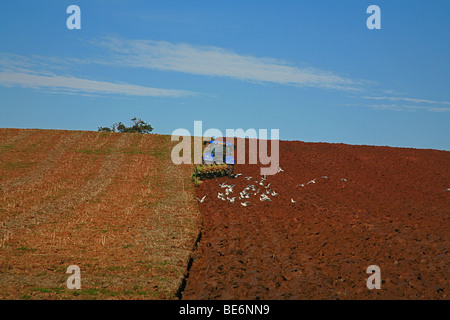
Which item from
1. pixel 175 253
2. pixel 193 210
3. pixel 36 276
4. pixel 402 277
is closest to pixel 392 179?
pixel 193 210

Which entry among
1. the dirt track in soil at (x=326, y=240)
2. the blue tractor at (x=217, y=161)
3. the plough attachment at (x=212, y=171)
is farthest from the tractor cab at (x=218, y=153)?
the dirt track in soil at (x=326, y=240)

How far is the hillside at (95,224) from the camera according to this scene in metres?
11.6

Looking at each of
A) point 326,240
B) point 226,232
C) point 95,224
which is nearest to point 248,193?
point 226,232

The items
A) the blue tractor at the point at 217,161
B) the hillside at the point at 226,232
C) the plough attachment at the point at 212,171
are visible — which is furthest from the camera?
the blue tractor at the point at 217,161

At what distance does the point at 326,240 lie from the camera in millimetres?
15133

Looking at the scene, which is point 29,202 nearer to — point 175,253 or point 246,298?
point 175,253

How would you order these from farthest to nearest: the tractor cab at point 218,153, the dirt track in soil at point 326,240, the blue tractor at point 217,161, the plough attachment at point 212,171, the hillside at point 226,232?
the tractor cab at point 218,153 < the blue tractor at point 217,161 < the plough attachment at point 212,171 < the hillside at point 226,232 < the dirt track in soil at point 326,240

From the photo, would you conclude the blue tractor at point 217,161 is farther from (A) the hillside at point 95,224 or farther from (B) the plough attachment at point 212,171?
(A) the hillside at point 95,224

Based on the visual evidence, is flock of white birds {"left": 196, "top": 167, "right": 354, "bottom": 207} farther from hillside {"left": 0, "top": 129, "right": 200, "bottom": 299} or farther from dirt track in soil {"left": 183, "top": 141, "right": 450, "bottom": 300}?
hillside {"left": 0, "top": 129, "right": 200, "bottom": 299}

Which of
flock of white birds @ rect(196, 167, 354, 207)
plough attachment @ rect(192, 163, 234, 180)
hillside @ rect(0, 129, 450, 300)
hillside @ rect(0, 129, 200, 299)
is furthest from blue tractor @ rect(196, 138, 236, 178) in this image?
flock of white birds @ rect(196, 167, 354, 207)

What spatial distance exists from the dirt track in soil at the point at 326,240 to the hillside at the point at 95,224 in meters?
1.22

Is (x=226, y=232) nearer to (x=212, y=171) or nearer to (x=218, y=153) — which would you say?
(x=212, y=171)

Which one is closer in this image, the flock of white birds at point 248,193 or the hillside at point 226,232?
the hillside at point 226,232
